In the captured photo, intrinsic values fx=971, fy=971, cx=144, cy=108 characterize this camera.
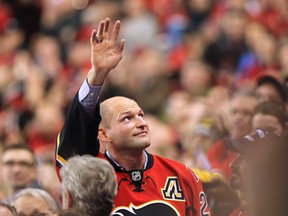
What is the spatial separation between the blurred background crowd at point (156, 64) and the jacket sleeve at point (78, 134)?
2589mm

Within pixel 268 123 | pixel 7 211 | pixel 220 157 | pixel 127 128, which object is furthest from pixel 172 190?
pixel 220 157

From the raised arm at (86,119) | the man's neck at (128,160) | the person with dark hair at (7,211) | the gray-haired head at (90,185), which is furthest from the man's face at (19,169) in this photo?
the gray-haired head at (90,185)

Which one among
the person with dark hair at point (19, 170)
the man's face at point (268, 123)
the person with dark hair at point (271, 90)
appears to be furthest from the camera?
the person with dark hair at point (19, 170)

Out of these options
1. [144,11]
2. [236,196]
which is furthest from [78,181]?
[144,11]

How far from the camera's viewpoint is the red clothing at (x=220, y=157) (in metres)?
6.83

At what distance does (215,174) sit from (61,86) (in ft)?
24.3

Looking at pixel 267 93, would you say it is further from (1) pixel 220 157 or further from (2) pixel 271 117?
(2) pixel 271 117

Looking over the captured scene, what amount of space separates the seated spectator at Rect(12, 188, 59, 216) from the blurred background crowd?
1.64 metres

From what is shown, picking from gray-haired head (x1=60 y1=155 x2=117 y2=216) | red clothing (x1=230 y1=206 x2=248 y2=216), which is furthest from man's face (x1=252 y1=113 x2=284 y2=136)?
gray-haired head (x1=60 y1=155 x2=117 y2=216)

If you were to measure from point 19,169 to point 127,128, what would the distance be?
2564 millimetres

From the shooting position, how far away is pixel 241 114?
7.64m

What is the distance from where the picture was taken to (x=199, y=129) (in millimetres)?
8602

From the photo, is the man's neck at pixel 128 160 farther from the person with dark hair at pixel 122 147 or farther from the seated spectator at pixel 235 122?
the seated spectator at pixel 235 122

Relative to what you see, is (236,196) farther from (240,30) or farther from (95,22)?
(95,22)
